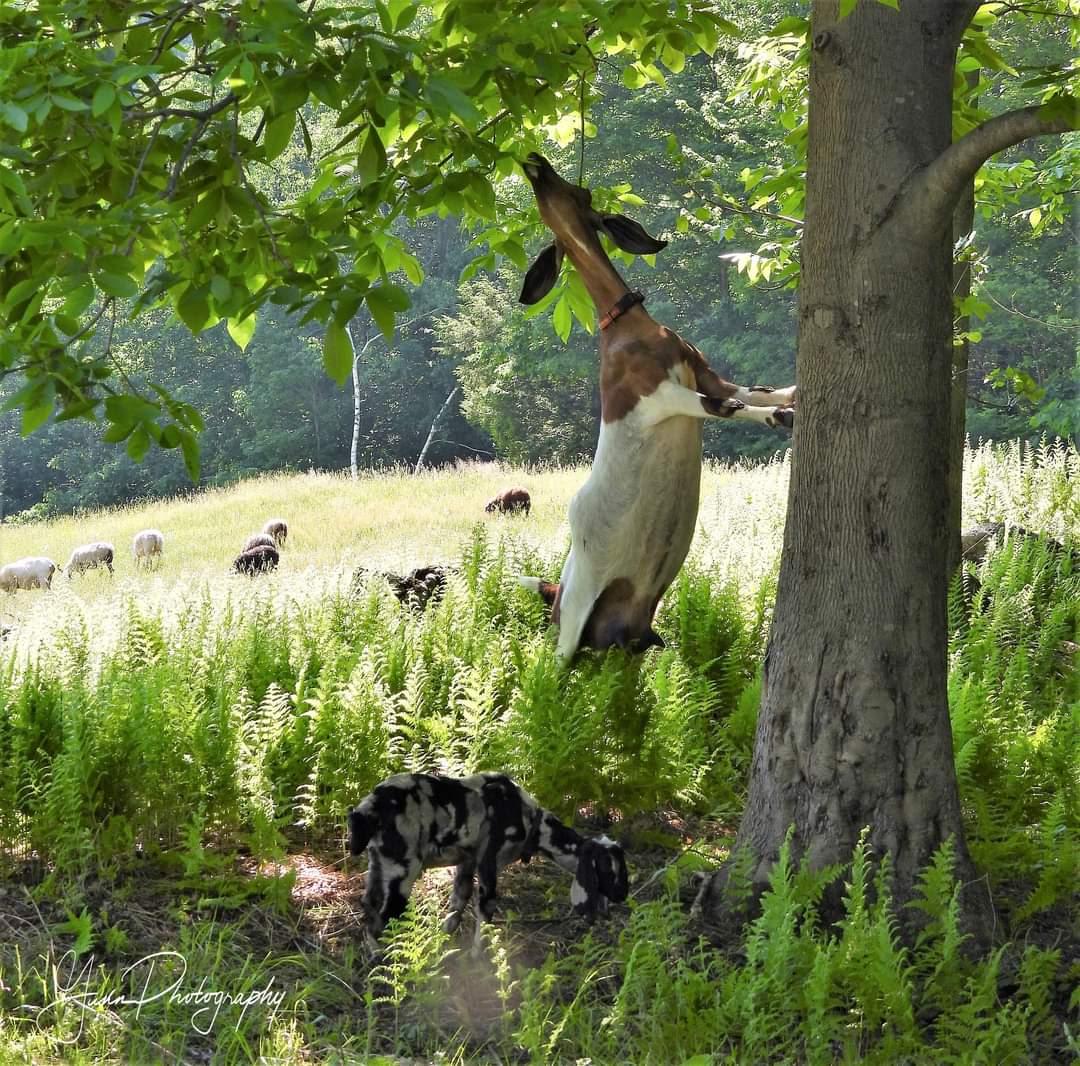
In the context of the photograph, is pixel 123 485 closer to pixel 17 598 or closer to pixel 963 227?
pixel 17 598

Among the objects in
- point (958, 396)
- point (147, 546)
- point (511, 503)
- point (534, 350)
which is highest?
point (534, 350)

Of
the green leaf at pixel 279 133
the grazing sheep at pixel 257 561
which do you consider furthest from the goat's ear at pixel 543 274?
the grazing sheep at pixel 257 561

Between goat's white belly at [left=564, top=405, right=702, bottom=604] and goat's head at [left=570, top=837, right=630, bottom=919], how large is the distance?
77.9 inches

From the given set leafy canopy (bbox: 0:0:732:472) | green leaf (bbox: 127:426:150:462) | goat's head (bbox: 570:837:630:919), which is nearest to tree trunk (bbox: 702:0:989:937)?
goat's head (bbox: 570:837:630:919)

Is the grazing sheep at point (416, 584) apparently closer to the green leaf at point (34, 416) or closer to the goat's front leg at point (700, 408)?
the goat's front leg at point (700, 408)

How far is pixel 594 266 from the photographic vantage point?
5488mm

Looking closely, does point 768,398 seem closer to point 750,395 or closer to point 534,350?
point 750,395

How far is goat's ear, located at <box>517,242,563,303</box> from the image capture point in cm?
551

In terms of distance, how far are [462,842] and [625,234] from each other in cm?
305

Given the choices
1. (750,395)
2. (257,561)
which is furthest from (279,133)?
(257,561)

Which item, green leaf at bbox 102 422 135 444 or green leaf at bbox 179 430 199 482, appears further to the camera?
green leaf at bbox 179 430 199 482

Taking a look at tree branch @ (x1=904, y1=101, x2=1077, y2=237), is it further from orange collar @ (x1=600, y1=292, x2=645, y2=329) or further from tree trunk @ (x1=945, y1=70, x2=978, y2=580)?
tree trunk @ (x1=945, y1=70, x2=978, y2=580)

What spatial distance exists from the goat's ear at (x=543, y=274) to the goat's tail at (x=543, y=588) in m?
1.79

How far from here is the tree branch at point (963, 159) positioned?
3.53 m
